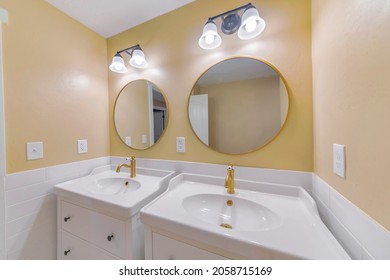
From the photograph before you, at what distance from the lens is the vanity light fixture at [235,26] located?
0.80 m

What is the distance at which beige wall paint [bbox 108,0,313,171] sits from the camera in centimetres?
84

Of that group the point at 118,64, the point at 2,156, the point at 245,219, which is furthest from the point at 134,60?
the point at 245,219

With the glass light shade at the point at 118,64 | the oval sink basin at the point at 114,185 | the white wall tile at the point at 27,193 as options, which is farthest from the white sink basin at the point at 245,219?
the glass light shade at the point at 118,64

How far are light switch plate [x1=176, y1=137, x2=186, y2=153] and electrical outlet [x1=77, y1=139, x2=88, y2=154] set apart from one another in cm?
82

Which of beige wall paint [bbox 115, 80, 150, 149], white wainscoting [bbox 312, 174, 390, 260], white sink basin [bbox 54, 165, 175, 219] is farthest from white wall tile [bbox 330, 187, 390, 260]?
beige wall paint [bbox 115, 80, 150, 149]

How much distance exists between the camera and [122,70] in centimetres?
129

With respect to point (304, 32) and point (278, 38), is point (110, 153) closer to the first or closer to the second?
point (278, 38)

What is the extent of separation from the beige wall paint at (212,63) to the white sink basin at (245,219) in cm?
18

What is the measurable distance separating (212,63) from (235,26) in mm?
241

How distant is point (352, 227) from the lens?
0.49 meters

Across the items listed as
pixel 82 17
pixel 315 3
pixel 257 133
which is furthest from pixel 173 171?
pixel 82 17

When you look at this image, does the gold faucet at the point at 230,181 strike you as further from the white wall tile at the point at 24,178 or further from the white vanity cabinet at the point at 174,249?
the white wall tile at the point at 24,178

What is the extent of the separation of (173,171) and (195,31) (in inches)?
42.0

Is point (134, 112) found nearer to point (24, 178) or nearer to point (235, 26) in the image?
point (24, 178)
